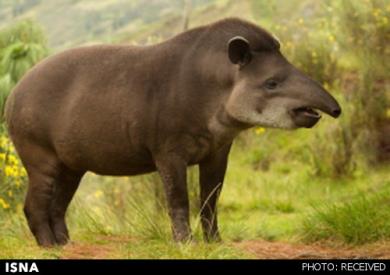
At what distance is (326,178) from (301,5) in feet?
51.5

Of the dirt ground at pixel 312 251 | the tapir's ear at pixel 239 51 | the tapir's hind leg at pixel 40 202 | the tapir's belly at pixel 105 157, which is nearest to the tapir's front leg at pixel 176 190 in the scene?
the tapir's belly at pixel 105 157

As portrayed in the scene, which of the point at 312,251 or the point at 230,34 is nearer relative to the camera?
the point at 230,34

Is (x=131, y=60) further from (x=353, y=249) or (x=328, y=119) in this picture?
(x=328, y=119)

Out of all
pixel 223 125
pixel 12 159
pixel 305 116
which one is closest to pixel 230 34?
pixel 223 125

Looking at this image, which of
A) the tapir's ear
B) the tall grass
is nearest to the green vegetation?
the tall grass

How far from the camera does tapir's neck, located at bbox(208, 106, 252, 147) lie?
6.78 m

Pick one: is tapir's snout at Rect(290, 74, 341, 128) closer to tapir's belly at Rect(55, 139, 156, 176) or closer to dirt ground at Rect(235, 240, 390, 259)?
dirt ground at Rect(235, 240, 390, 259)

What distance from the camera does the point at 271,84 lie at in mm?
6621

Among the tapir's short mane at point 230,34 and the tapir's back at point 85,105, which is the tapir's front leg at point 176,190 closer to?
the tapir's back at point 85,105

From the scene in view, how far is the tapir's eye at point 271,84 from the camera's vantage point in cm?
661

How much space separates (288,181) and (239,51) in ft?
21.2

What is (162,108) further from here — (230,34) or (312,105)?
(312,105)

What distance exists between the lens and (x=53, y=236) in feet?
24.9

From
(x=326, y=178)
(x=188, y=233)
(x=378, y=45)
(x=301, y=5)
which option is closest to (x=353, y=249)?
(x=188, y=233)
